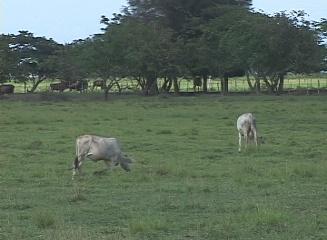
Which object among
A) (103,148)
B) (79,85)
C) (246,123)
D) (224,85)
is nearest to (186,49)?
(224,85)

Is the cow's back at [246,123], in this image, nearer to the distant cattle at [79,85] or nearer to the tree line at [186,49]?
the tree line at [186,49]

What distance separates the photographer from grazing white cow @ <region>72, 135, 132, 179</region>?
17.8 meters

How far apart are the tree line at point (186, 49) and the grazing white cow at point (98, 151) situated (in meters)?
44.7

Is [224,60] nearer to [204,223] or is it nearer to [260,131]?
[260,131]

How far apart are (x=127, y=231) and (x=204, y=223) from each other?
4.37ft

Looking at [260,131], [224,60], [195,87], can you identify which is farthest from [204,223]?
[195,87]

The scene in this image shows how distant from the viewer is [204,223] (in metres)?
11.2

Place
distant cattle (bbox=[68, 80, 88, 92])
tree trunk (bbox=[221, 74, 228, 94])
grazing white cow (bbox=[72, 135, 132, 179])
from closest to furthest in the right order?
grazing white cow (bbox=[72, 135, 132, 179]) < tree trunk (bbox=[221, 74, 228, 94]) < distant cattle (bbox=[68, 80, 88, 92])

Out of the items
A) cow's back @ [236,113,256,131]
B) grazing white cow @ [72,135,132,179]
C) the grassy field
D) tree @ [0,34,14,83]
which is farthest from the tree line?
grazing white cow @ [72,135,132,179]

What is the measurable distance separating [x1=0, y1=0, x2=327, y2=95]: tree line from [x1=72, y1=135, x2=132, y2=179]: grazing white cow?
4467cm

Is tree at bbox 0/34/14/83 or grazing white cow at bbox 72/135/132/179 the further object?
tree at bbox 0/34/14/83

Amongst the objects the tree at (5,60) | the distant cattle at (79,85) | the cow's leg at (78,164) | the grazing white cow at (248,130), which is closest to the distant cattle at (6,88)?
the tree at (5,60)

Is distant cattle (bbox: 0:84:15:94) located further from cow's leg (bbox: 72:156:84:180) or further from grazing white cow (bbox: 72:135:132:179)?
cow's leg (bbox: 72:156:84:180)

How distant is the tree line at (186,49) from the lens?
207ft
